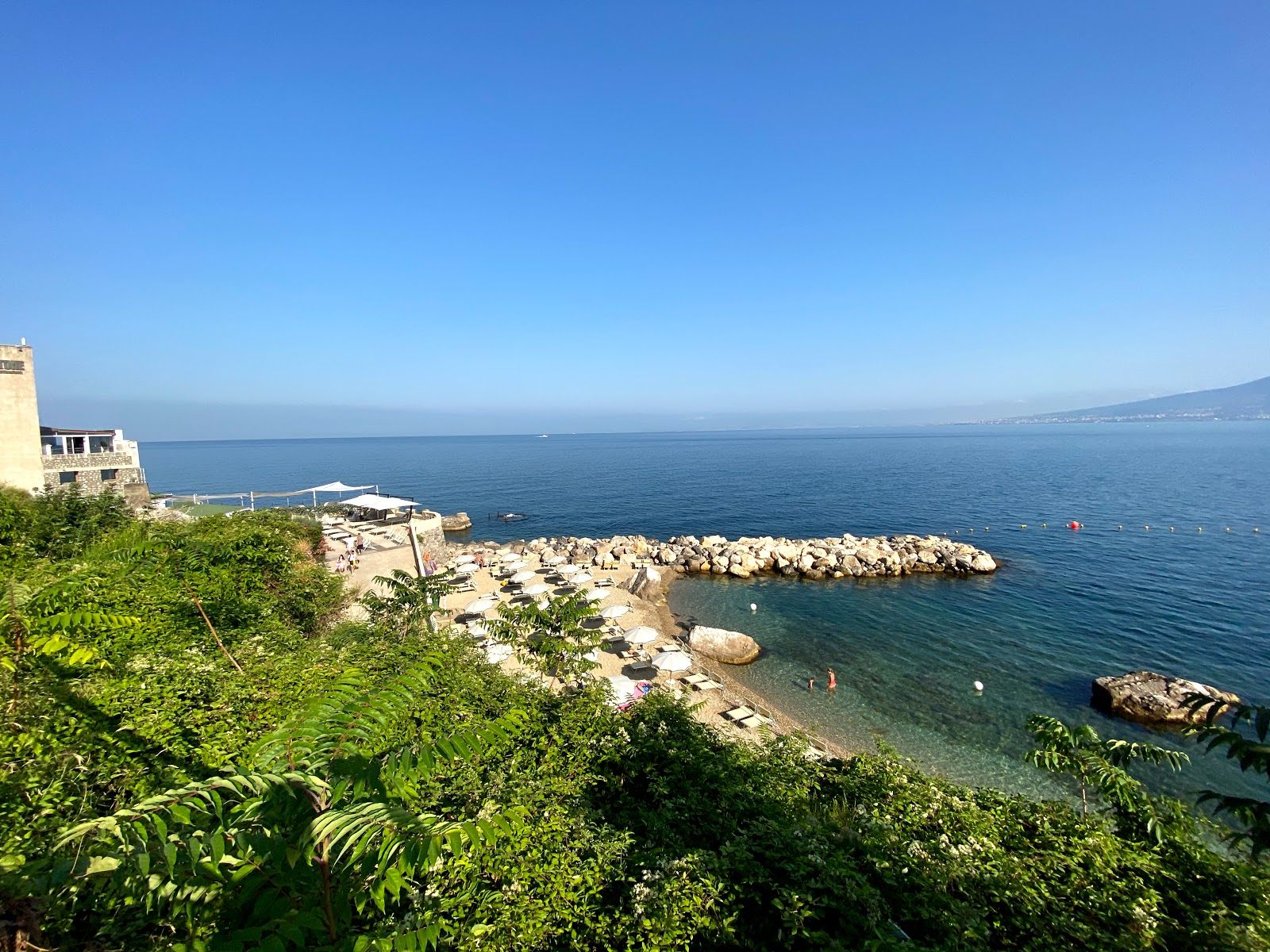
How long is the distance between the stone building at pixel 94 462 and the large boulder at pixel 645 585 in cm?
2920

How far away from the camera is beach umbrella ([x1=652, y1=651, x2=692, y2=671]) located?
816 inches

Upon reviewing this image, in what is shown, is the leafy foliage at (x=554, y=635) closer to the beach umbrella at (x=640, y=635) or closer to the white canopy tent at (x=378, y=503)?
the beach umbrella at (x=640, y=635)

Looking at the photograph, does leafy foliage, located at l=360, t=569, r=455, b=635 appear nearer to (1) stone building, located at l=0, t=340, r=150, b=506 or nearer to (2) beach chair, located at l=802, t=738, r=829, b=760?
(2) beach chair, located at l=802, t=738, r=829, b=760

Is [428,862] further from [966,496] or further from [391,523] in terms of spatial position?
[966,496]

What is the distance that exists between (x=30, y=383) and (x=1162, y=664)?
2215 inches

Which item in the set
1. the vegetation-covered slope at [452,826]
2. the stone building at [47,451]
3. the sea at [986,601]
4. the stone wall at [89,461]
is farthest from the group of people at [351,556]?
the sea at [986,601]

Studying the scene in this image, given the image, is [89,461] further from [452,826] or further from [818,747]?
[818,747]

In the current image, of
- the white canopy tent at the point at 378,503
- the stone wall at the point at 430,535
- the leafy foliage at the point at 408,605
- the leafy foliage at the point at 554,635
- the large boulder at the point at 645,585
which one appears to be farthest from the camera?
the white canopy tent at the point at 378,503

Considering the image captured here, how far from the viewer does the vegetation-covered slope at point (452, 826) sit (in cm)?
263

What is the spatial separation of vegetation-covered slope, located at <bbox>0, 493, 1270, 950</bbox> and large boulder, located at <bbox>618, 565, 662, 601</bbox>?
2259cm

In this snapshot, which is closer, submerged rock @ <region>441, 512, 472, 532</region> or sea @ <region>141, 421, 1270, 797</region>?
sea @ <region>141, 421, 1270, 797</region>

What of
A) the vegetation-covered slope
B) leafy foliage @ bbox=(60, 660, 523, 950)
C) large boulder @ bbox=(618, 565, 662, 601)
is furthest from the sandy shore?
leafy foliage @ bbox=(60, 660, 523, 950)

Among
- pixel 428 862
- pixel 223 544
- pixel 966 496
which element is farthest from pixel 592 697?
pixel 966 496

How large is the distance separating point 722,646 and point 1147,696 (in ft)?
54.2
